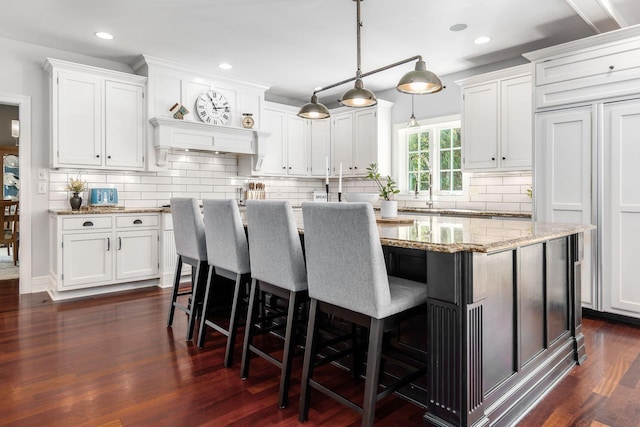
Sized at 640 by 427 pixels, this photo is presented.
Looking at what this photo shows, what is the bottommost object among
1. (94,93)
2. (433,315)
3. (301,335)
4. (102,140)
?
(301,335)

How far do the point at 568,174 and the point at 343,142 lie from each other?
10.5 ft

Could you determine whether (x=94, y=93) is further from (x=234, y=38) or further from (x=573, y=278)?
(x=573, y=278)

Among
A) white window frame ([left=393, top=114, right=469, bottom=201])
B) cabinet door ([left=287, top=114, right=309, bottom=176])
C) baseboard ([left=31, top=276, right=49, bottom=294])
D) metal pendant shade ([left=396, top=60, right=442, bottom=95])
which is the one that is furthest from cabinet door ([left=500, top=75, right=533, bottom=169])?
baseboard ([left=31, top=276, right=49, bottom=294])

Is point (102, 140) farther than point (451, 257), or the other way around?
point (102, 140)

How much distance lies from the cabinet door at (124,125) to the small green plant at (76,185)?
34 centimetres

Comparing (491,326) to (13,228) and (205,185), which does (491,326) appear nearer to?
(205,185)

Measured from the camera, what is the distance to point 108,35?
3.85 m

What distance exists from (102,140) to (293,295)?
11.1ft

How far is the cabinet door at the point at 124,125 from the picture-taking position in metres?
4.32

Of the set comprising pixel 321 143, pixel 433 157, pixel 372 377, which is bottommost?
pixel 372 377

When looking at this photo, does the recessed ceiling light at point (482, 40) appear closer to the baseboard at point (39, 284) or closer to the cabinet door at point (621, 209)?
the cabinet door at point (621, 209)

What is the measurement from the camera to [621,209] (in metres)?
3.13

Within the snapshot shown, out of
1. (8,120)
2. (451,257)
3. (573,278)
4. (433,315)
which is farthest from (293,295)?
(8,120)

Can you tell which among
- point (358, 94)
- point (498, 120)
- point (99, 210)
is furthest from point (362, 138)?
point (99, 210)
